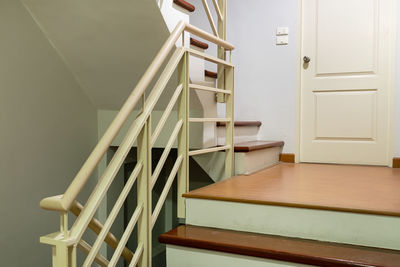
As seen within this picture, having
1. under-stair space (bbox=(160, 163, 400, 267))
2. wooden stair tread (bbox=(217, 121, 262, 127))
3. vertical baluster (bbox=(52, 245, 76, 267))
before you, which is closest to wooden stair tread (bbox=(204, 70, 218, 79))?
wooden stair tread (bbox=(217, 121, 262, 127))

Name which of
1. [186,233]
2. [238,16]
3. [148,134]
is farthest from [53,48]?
[238,16]

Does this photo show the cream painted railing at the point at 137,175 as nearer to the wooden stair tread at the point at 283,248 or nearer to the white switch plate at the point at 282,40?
the wooden stair tread at the point at 283,248

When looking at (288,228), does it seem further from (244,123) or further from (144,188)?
(244,123)

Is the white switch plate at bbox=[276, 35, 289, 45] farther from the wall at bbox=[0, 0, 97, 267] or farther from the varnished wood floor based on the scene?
the wall at bbox=[0, 0, 97, 267]

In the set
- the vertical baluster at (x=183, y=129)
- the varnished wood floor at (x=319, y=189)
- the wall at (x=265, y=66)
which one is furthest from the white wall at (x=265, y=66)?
the vertical baluster at (x=183, y=129)

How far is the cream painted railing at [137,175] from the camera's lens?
1152 mm

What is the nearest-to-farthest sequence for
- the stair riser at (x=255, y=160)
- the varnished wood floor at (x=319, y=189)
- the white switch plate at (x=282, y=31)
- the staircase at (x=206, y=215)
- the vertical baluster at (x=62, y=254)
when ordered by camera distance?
the vertical baluster at (x=62, y=254) < the staircase at (x=206, y=215) < the varnished wood floor at (x=319, y=189) < the stair riser at (x=255, y=160) < the white switch plate at (x=282, y=31)

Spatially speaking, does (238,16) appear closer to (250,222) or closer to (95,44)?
(95,44)

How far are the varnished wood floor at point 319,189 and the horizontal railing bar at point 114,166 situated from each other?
1.86 ft

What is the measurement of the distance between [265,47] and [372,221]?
2275 mm

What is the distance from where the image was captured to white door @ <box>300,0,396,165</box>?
10.4 ft

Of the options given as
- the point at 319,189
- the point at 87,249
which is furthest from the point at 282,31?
the point at 87,249

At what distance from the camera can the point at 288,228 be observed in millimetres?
1710

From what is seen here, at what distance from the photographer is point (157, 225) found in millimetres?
3711
